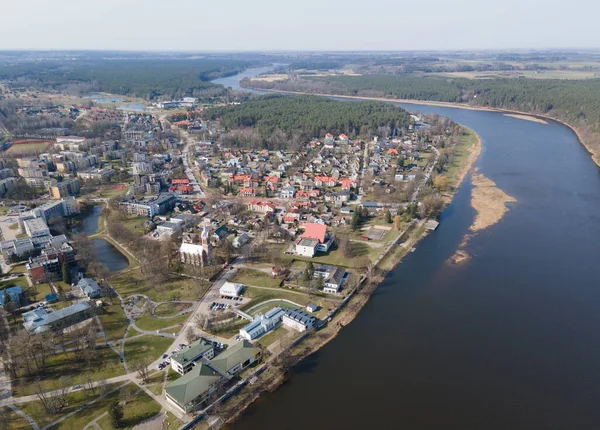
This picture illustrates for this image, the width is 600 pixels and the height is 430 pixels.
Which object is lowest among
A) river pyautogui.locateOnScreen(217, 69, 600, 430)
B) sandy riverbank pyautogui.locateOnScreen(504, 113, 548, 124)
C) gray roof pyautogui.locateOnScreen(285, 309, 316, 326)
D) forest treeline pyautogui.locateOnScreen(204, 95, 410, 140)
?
river pyautogui.locateOnScreen(217, 69, 600, 430)

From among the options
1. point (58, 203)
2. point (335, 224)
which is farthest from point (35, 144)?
point (335, 224)

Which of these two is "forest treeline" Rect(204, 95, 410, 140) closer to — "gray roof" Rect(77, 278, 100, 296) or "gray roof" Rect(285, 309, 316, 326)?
"gray roof" Rect(77, 278, 100, 296)

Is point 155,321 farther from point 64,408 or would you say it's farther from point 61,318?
point 64,408

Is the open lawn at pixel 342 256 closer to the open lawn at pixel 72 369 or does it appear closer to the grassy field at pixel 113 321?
the grassy field at pixel 113 321

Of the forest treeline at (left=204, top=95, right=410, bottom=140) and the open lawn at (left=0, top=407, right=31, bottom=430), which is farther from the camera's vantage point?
the forest treeline at (left=204, top=95, right=410, bottom=140)

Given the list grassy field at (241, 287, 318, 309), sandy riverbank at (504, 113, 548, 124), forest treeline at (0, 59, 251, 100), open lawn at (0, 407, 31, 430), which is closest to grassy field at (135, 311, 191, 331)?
grassy field at (241, 287, 318, 309)

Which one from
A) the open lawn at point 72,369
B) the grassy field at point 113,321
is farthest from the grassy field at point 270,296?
the open lawn at point 72,369
